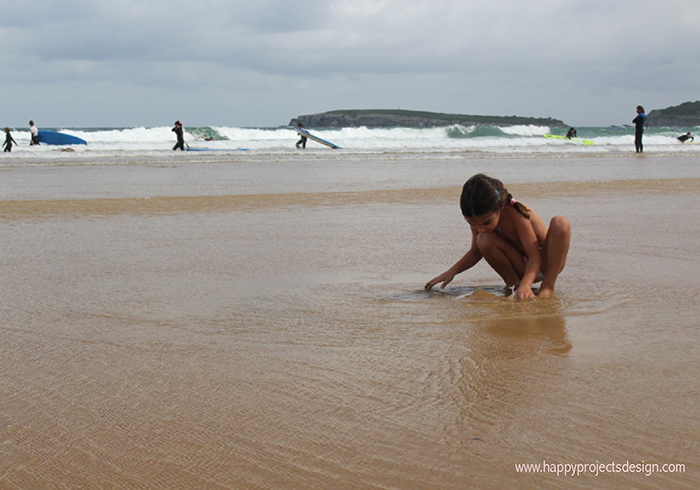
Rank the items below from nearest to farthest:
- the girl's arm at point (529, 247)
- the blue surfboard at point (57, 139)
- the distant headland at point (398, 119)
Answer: the girl's arm at point (529, 247) → the blue surfboard at point (57, 139) → the distant headland at point (398, 119)

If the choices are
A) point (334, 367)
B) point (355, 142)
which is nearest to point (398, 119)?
point (355, 142)

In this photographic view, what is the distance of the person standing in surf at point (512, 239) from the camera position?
Answer: 3.44 metres

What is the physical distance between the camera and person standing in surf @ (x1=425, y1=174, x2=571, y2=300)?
3441mm

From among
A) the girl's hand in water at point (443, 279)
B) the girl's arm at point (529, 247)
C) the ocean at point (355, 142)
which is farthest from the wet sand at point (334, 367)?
the ocean at point (355, 142)

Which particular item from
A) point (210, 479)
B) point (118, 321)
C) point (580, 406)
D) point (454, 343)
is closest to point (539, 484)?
point (580, 406)

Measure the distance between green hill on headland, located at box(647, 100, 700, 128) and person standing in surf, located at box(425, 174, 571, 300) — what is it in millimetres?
114352

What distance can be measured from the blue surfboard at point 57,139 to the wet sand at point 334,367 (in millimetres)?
24893

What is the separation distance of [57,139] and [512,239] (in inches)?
1122

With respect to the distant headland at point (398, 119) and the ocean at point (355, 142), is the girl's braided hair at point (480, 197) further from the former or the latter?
the distant headland at point (398, 119)

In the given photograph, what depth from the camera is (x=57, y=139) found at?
28984 mm

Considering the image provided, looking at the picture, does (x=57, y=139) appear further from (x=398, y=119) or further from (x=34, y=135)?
(x=398, y=119)

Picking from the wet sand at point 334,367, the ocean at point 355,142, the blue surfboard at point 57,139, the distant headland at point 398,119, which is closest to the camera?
the wet sand at point 334,367

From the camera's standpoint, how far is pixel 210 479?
184cm

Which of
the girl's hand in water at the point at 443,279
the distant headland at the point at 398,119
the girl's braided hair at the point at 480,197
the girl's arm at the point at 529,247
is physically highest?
the distant headland at the point at 398,119
